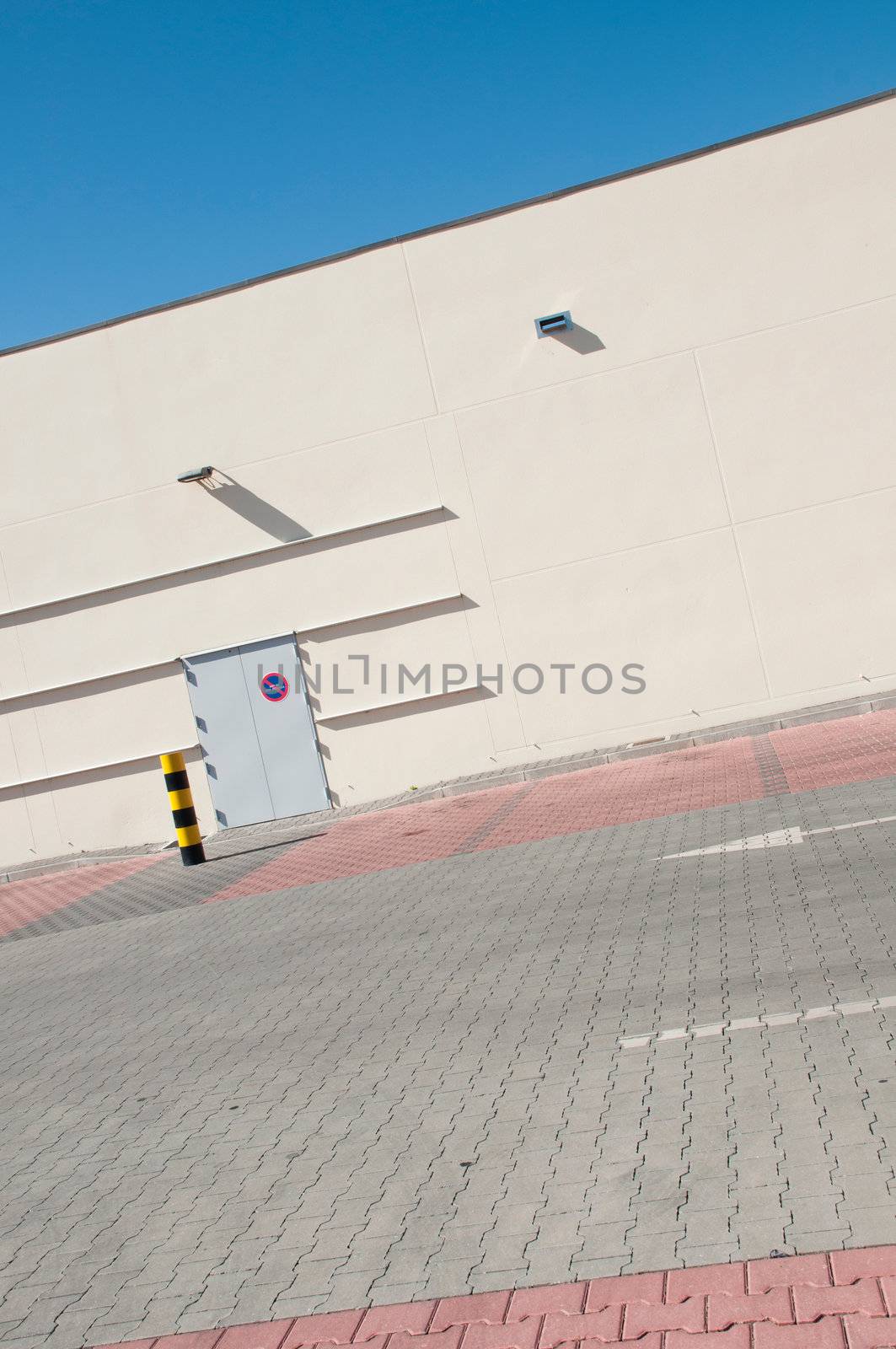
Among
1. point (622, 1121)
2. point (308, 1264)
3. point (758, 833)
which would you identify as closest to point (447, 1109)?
point (622, 1121)

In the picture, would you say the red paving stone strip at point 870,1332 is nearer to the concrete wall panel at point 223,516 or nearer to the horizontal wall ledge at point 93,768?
the concrete wall panel at point 223,516

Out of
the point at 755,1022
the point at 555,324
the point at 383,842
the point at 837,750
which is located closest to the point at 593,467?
the point at 555,324

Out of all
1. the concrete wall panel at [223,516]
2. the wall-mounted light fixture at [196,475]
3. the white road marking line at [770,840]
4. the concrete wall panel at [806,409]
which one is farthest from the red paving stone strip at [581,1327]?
the wall-mounted light fixture at [196,475]

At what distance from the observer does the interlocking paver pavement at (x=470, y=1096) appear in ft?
13.3

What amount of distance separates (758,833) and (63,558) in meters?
11.8

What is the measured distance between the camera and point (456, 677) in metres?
17.3

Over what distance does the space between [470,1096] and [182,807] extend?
952 cm

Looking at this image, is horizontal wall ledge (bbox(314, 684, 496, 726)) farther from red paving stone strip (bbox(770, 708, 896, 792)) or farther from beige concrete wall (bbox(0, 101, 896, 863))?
red paving stone strip (bbox(770, 708, 896, 792))

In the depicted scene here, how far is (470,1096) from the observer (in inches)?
213

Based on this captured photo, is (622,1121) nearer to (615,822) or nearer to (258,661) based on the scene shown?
(615,822)

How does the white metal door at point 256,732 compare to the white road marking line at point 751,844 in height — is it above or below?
above

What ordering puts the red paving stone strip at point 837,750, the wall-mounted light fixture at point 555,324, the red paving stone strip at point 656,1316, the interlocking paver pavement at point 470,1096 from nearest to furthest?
the red paving stone strip at point 656,1316, the interlocking paver pavement at point 470,1096, the red paving stone strip at point 837,750, the wall-mounted light fixture at point 555,324

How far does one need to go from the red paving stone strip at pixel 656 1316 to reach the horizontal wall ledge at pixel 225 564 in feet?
45.5

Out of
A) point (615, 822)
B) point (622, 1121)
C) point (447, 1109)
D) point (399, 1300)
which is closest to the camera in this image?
point (399, 1300)
